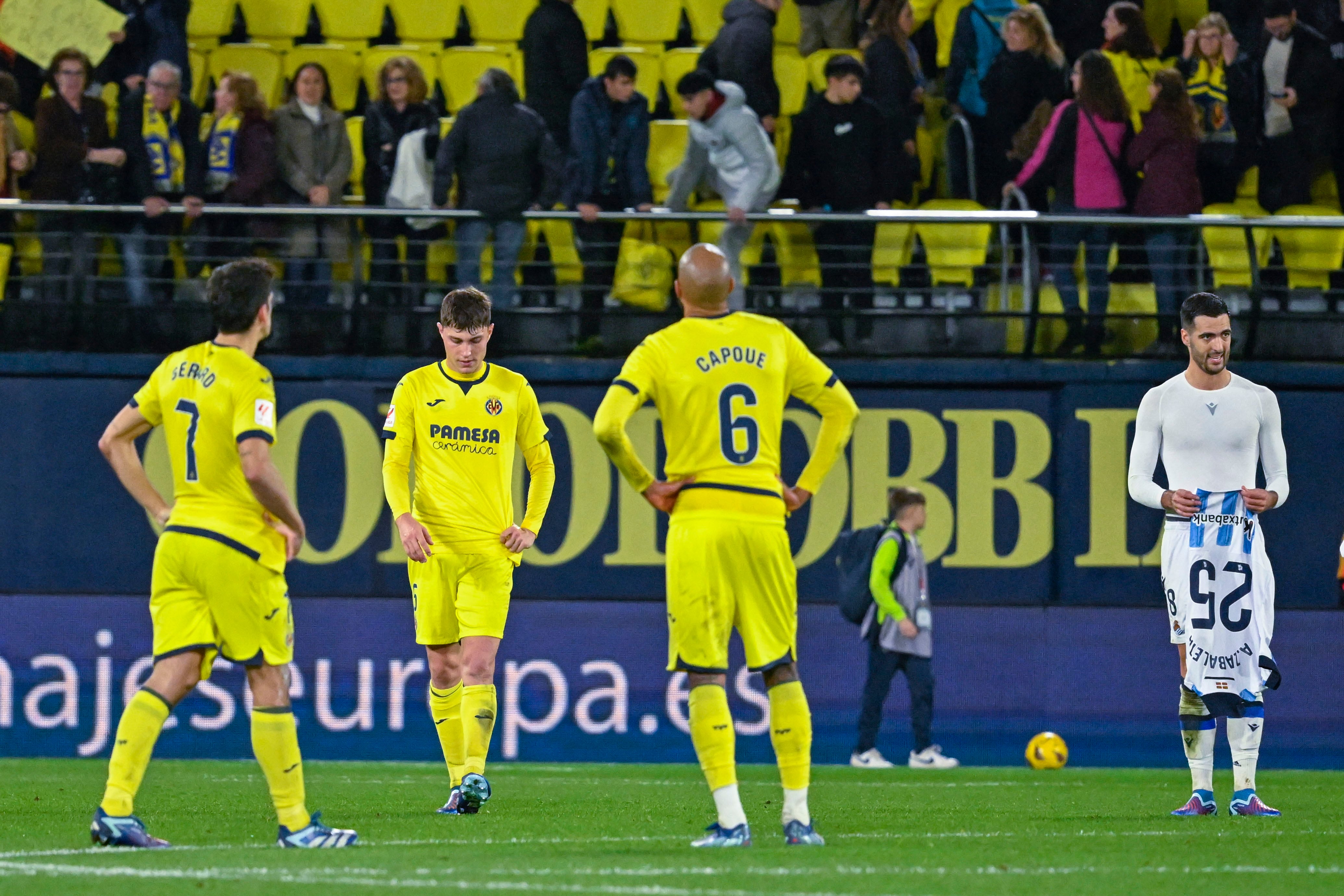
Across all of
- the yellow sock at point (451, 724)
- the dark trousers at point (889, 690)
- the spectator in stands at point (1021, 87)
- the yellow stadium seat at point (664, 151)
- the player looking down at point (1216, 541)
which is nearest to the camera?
the player looking down at point (1216, 541)

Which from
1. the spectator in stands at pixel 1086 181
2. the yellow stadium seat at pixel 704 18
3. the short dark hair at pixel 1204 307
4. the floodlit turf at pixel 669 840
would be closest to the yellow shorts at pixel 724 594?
the floodlit turf at pixel 669 840

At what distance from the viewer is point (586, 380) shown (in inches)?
557

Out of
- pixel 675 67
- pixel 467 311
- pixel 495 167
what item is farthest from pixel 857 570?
pixel 467 311

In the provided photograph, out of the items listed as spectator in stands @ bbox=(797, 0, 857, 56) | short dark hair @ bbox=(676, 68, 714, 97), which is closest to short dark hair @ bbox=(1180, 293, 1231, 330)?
short dark hair @ bbox=(676, 68, 714, 97)

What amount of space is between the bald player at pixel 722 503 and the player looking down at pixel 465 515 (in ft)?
6.19

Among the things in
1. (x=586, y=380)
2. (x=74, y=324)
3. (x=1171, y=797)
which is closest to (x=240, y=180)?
(x=74, y=324)

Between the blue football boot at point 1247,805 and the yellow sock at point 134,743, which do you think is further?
the blue football boot at point 1247,805

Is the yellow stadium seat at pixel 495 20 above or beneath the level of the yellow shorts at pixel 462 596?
above

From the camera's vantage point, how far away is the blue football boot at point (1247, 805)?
8.78m

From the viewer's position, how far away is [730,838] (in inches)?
274

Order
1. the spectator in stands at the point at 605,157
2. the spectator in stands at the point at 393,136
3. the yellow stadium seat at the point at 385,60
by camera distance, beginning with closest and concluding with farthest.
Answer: the spectator in stands at the point at 605,157 < the spectator in stands at the point at 393,136 < the yellow stadium seat at the point at 385,60

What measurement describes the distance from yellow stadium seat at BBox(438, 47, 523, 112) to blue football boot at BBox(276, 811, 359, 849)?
10319 mm

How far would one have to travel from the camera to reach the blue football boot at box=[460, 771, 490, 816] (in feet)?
28.8

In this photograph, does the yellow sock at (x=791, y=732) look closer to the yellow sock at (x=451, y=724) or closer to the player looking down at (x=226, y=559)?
the player looking down at (x=226, y=559)
